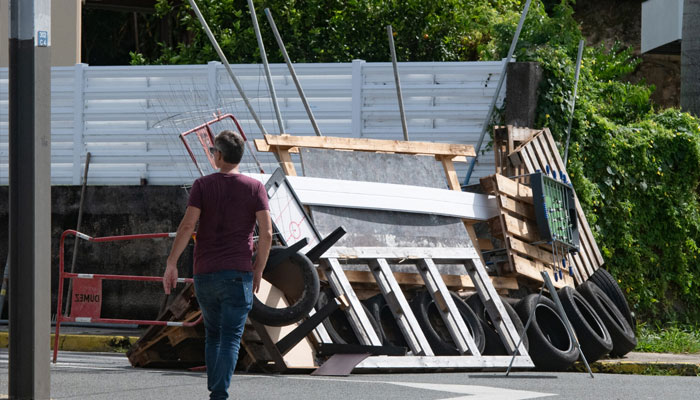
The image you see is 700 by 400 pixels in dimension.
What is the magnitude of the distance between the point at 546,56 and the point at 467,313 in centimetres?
420

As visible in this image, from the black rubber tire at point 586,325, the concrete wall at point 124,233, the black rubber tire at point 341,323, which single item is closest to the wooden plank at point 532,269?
the black rubber tire at point 586,325

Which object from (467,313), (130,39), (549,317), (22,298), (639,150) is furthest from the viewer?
(130,39)

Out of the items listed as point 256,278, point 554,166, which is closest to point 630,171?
point 554,166

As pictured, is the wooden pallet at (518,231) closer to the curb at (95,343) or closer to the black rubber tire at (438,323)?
the black rubber tire at (438,323)

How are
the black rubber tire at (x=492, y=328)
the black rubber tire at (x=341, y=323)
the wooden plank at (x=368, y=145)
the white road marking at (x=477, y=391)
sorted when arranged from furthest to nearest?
the wooden plank at (x=368, y=145) < the black rubber tire at (x=492, y=328) < the black rubber tire at (x=341, y=323) < the white road marking at (x=477, y=391)

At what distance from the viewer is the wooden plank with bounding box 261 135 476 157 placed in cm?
1066

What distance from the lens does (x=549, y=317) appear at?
1117 centimetres

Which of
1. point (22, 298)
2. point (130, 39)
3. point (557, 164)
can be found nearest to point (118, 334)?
point (557, 164)

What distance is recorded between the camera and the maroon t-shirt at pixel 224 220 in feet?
21.4

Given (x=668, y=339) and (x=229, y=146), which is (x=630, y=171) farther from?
(x=229, y=146)

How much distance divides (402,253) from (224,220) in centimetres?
402

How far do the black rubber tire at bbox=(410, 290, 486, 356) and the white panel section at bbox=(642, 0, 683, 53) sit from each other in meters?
11.9

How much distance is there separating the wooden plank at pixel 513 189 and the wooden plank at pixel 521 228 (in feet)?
0.86

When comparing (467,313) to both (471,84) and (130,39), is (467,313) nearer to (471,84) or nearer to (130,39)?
(471,84)
